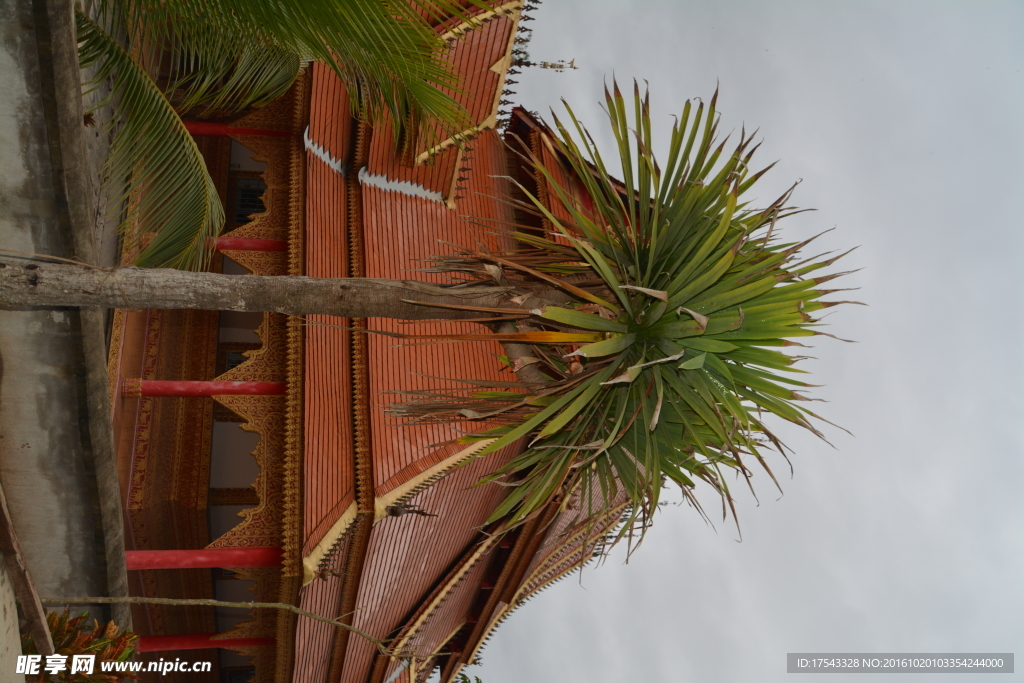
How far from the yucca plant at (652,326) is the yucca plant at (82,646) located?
2851 mm

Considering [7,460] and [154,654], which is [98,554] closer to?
[7,460]

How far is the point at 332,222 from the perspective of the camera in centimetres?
780

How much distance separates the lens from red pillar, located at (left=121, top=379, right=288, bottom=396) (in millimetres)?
7105

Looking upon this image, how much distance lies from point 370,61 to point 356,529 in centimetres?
413

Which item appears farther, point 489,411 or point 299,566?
point 299,566

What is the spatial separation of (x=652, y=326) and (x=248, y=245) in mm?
6429

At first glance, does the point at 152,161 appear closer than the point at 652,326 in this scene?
No

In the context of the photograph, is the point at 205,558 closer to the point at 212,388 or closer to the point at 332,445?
the point at 332,445

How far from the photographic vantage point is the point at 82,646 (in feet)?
14.3

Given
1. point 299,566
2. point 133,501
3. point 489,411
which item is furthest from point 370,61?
point 133,501

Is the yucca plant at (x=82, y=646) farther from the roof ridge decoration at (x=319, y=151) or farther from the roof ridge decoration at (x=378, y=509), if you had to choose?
the roof ridge decoration at (x=319, y=151)

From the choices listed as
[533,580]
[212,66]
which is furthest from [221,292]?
[533,580]

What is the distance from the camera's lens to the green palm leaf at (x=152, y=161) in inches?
185

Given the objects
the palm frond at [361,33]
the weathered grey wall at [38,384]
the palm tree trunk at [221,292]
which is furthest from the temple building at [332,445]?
the palm tree trunk at [221,292]
